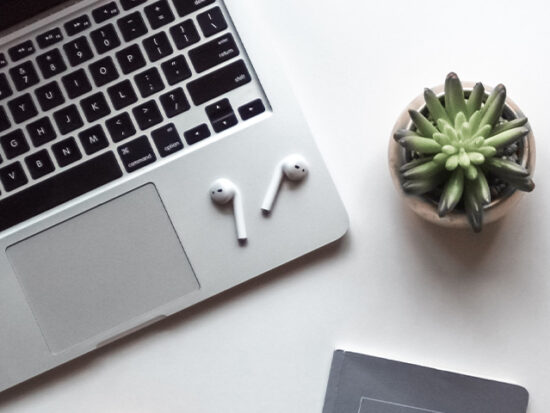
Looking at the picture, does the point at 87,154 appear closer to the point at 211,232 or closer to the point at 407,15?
the point at 211,232

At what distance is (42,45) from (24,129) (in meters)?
0.08

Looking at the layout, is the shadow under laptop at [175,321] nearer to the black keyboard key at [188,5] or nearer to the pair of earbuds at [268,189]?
the pair of earbuds at [268,189]

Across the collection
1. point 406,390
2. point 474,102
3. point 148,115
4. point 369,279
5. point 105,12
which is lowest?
point 406,390

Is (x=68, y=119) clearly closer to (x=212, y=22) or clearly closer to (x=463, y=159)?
(x=212, y=22)

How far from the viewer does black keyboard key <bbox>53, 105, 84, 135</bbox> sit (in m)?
0.68

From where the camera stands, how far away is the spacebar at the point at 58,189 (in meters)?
0.68

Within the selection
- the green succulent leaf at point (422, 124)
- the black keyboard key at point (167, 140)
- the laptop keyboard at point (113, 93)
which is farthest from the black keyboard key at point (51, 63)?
the green succulent leaf at point (422, 124)

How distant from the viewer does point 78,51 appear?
2.25 feet

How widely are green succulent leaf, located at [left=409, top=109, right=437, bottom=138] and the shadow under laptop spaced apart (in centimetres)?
15

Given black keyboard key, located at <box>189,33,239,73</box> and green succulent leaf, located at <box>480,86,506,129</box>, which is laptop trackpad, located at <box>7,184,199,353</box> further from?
green succulent leaf, located at <box>480,86,506,129</box>

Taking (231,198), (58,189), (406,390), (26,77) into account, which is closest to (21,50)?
(26,77)

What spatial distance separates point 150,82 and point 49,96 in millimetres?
91

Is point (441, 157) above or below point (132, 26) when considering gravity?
below

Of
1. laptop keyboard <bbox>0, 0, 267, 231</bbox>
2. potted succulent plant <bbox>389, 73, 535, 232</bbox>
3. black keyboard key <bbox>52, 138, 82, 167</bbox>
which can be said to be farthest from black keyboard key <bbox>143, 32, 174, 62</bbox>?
potted succulent plant <bbox>389, 73, 535, 232</bbox>
